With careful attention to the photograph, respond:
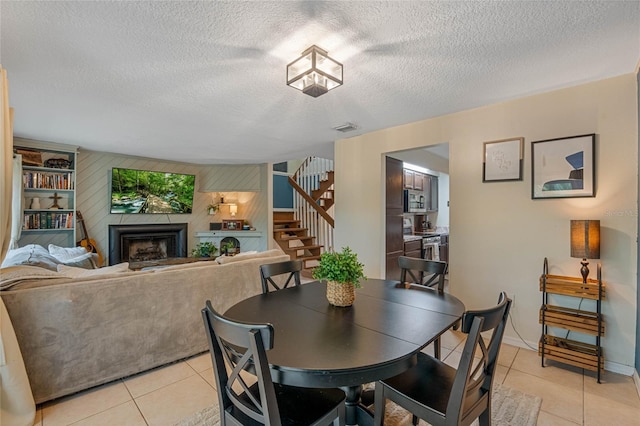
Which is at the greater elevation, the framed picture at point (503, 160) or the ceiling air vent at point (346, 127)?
the ceiling air vent at point (346, 127)

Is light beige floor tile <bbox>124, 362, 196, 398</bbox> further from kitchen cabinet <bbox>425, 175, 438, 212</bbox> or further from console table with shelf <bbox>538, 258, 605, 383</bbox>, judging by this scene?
kitchen cabinet <bbox>425, 175, 438, 212</bbox>

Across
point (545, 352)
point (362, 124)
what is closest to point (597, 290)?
point (545, 352)

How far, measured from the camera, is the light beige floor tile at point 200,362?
8.06 feet

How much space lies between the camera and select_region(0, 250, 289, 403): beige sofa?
1.92 m

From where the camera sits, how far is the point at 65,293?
79.5 inches

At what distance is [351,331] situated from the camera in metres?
1.36

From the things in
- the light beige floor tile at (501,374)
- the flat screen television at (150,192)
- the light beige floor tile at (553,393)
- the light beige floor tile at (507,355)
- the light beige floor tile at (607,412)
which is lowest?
the light beige floor tile at (507,355)

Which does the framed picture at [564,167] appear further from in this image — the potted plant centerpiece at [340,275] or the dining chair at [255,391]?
the dining chair at [255,391]

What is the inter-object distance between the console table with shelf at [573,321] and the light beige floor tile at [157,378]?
305 cm

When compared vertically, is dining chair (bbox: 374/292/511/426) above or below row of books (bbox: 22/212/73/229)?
below

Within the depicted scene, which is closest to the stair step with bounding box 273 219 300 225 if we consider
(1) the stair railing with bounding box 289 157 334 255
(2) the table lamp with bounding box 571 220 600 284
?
(1) the stair railing with bounding box 289 157 334 255

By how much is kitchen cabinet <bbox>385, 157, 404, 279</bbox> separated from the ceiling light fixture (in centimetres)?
224

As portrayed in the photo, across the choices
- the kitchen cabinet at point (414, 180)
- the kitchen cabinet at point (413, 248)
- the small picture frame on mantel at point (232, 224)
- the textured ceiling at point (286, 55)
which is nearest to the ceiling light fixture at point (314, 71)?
the textured ceiling at point (286, 55)

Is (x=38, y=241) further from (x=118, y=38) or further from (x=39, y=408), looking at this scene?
(x=118, y=38)
